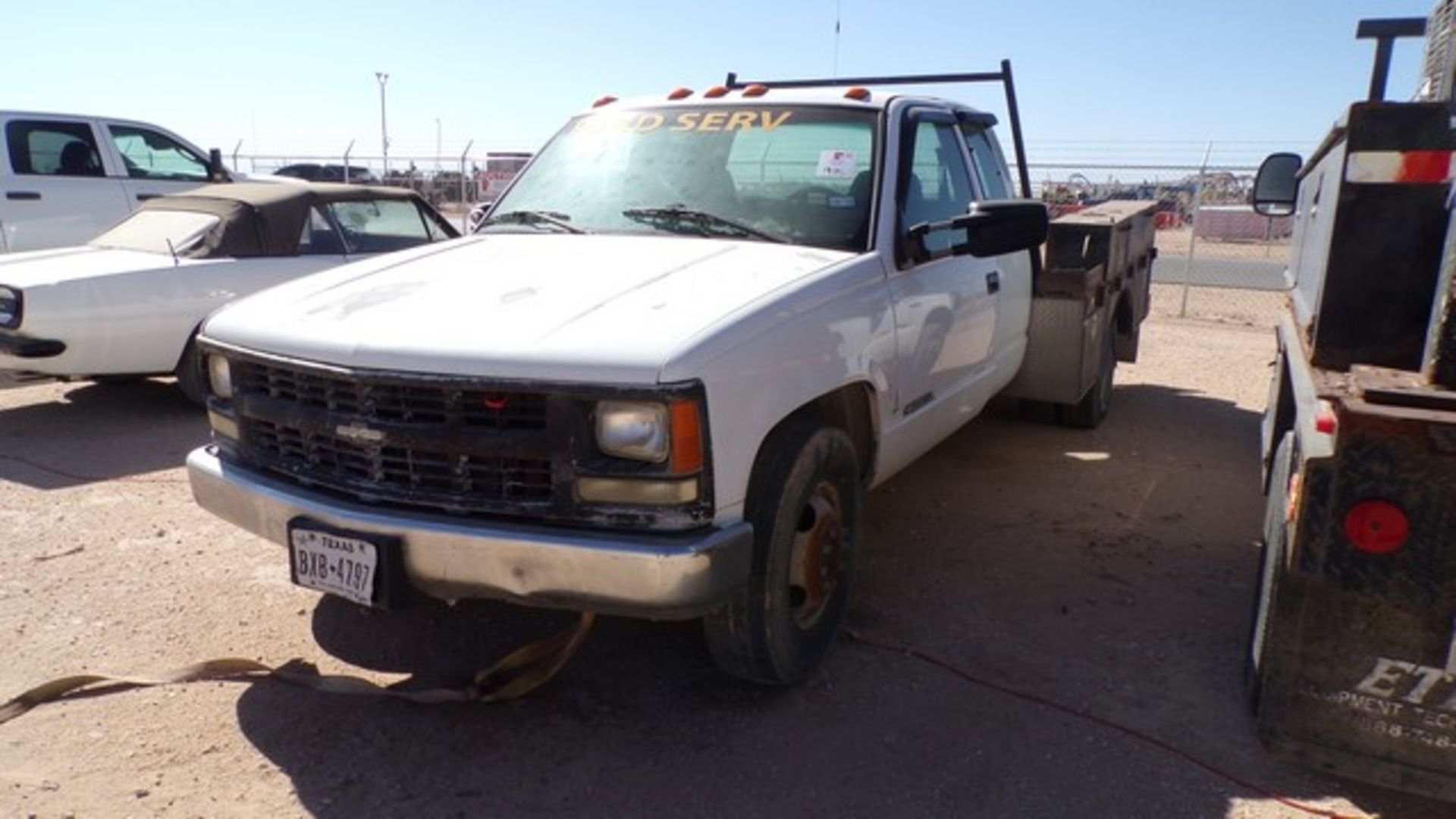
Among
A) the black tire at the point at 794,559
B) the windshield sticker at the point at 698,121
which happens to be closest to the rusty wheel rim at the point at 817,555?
the black tire at the point at 794,559

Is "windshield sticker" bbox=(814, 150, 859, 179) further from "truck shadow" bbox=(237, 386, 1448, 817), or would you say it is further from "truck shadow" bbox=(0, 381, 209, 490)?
"truck shadow" bbox=(0, 381, 209, 490)

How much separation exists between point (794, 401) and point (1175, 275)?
58.7 feet

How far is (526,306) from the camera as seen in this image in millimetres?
3018

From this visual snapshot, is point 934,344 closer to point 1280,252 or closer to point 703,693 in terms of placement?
point 703,693

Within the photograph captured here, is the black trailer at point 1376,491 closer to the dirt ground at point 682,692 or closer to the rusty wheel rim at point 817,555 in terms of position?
the dirt ground at point 682,692

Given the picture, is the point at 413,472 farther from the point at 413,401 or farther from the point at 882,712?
the point at 882,712

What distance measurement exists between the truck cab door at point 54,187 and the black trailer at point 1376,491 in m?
10.4

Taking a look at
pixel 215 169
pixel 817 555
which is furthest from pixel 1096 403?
pixel 215 169

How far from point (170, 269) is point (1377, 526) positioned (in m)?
6.76

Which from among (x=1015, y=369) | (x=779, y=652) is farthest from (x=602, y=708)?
(x=1015, y=369)

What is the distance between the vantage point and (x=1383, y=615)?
2465mm

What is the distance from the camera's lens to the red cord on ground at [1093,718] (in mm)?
2812

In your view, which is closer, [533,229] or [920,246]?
[920,246]

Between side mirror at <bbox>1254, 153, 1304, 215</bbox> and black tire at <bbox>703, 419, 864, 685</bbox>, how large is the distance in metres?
3.04
